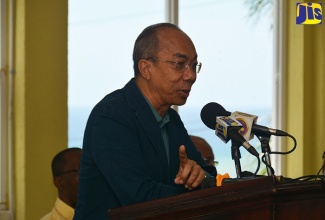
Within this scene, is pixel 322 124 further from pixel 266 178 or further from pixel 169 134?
pixel 266 178

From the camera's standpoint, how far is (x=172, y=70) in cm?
261

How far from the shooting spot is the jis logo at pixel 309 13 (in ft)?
22.7

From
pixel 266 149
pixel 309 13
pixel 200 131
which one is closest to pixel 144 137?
pixel 266 149

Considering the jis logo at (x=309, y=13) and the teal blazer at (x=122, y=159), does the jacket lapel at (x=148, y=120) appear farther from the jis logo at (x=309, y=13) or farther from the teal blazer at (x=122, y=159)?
the jis logo at (x=309, y=13)

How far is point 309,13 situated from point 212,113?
15.1 ft

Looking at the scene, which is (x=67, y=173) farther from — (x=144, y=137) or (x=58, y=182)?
(x=144, y=137)

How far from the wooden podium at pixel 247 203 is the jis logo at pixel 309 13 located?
5150 mm

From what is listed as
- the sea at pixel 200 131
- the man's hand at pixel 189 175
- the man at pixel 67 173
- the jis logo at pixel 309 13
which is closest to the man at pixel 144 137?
the man's hand at pixel 189 175

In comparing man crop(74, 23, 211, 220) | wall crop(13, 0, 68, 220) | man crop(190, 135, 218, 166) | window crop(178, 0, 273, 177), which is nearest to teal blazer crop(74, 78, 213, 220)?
man crop(74, 23, 211, 220)

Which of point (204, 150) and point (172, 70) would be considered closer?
point (172, 70)

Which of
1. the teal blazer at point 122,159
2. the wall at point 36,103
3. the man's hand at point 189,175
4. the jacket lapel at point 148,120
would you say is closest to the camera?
the man's hand at point 189,175

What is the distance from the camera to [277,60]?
6.85 m

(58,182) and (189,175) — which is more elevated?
(189,175)

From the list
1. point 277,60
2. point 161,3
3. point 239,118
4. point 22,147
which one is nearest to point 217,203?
point 239,118
